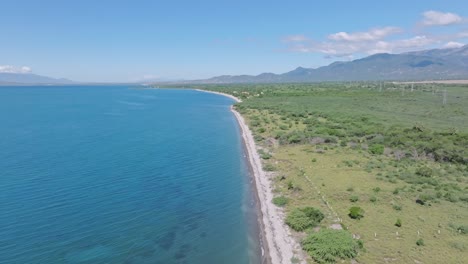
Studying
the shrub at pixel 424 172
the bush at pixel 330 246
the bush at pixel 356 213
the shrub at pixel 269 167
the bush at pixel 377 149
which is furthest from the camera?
the bush at pixel 377 149

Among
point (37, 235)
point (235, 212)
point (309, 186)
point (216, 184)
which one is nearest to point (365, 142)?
point (309, 186)

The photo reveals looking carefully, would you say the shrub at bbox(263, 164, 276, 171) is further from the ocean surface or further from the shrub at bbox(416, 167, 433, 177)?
the shrub at bbox(416, 167, 433, 177)

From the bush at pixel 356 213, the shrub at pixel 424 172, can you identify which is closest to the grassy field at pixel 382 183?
the shrub at pixel 424 172

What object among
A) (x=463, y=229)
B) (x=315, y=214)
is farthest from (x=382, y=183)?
(x=315, y=214)

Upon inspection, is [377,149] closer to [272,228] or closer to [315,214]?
[315,214]

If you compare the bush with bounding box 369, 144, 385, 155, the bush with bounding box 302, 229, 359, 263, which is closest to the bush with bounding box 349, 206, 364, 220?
the bush with bounding box 302, 229, 359, 263

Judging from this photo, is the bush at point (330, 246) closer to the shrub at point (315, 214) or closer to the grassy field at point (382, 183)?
the grassy field at point (382, 183)
